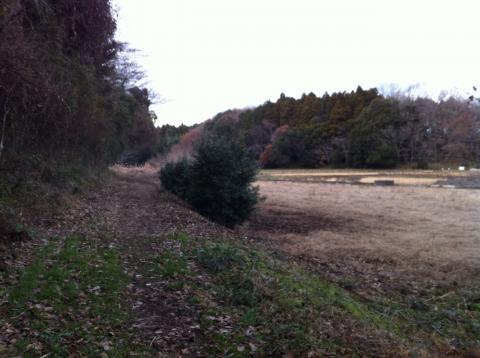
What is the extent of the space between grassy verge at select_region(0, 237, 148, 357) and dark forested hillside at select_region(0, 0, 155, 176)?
3562 millimetres

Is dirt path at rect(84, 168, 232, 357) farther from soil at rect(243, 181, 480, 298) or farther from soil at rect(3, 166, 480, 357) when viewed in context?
soil at rect(243, 181, 480, 298)

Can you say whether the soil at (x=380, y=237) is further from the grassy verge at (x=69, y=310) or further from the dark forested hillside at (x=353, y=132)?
the dark forested hillside at (x=353, y=132)

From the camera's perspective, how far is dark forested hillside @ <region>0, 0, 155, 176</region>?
8055 mm

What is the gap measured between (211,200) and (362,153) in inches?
2101

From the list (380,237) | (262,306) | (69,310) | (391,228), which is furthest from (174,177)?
(69,310)

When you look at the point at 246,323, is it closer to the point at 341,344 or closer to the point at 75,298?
the point at 341,344

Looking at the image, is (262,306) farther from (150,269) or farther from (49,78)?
(49,78)

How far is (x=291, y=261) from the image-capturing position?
1071cm

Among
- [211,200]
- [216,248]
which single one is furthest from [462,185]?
[216,248]

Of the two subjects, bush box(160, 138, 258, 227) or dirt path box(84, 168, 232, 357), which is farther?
bush box(160, 138, 258, 227)

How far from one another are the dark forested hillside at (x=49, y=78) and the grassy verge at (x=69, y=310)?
11.7ft

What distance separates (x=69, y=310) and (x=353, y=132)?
65388mm

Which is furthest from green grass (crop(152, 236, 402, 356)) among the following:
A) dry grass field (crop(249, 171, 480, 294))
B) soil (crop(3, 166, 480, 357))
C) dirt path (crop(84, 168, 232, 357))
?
dry grass field (crop(249, 171, 480, 294))

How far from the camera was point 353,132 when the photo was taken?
66.9 meters
